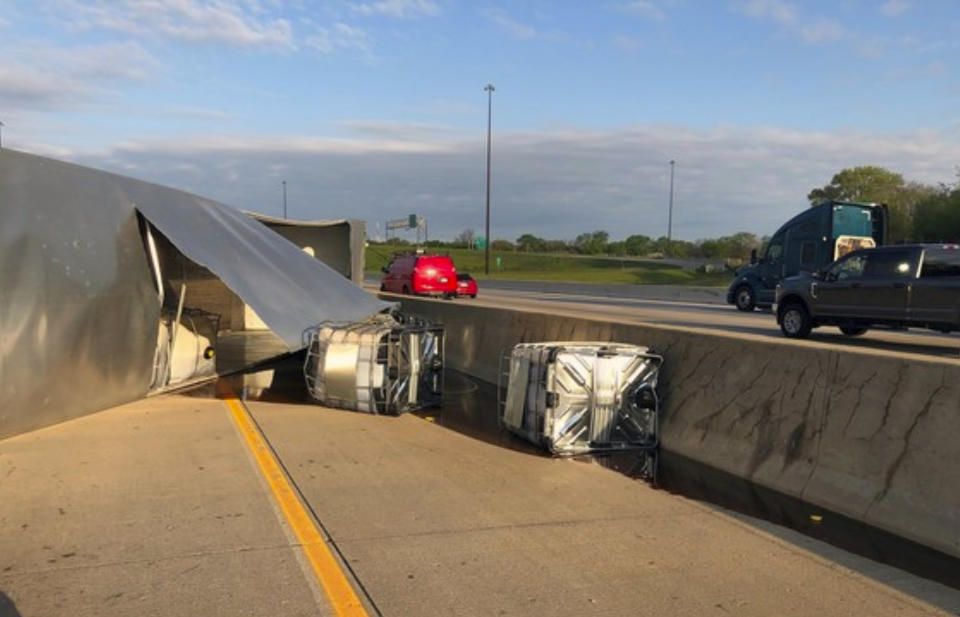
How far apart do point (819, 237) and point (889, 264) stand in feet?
30.0

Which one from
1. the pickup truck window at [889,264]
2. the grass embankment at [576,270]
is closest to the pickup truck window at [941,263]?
the pickup truck window at [889,264]

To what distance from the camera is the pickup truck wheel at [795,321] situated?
53.4ft

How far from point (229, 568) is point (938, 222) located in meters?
58.9

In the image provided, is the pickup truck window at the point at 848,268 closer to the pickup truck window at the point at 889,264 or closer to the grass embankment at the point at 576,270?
the pickup truck window at the point at 889,264

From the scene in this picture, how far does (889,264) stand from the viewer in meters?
14.6

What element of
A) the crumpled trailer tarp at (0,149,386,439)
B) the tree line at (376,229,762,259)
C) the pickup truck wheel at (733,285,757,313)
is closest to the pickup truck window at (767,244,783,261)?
the pickup truck wheel at (733,285,757,313)

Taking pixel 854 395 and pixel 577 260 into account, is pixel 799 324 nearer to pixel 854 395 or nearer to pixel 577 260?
pixel 854 395

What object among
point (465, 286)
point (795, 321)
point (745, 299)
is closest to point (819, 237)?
point (745, 299)

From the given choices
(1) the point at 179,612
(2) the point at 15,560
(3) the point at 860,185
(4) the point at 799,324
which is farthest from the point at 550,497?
(3) the point at 860,185

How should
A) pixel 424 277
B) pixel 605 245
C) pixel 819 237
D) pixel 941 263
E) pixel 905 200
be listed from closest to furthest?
1. pixel 941 263
2. pixel 819 237
3. pixel 424 277
4. pixel 905 200
5. pixel 605 245

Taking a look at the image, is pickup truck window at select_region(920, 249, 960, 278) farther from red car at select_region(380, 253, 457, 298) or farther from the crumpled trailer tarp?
red car at select_region(380, 253, 457, 298)

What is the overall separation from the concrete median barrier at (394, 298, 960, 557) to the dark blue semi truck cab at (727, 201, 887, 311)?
54.1 ft

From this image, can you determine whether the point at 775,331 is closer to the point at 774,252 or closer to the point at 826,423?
the point at 774,252

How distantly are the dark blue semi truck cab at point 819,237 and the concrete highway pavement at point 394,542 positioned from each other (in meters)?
18.3
